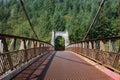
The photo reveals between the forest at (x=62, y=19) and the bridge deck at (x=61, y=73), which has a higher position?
the forest at (x=62, y=19)

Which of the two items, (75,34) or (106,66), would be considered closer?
(106,66)

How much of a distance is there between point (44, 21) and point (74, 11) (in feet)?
61.1

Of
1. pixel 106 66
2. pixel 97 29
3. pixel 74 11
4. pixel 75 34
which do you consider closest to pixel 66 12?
pixel 74 11

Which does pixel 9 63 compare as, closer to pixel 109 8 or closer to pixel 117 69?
pixel 117 69

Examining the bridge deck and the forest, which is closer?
the bridge deck

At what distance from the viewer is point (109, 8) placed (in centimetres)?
8488

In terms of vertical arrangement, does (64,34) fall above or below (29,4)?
below

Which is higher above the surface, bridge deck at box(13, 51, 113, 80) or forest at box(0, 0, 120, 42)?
forest at box(0, 0, 120, 42)

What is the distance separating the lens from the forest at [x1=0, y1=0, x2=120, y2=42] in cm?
7969

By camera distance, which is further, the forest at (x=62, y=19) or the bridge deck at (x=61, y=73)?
the forest at (x=62, y=19)

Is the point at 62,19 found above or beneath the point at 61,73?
above

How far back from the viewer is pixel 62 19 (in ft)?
367

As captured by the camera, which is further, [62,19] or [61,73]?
[62,19]

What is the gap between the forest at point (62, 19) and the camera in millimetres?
79688
